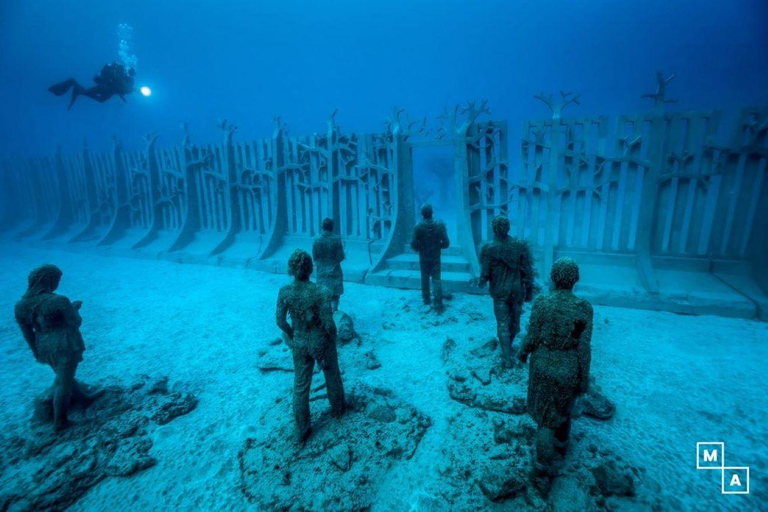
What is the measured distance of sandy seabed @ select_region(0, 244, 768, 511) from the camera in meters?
3.00

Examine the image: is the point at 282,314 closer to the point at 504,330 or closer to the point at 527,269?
the point at 504,330

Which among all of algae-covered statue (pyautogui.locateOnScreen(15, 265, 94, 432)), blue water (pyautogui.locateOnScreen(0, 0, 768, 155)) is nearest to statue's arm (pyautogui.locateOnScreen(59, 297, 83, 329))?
algae-covered statue (pyautogui.locateOnScreen(15, 265, 94, 432))

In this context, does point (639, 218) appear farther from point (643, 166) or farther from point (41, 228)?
Result: point (41, 228)

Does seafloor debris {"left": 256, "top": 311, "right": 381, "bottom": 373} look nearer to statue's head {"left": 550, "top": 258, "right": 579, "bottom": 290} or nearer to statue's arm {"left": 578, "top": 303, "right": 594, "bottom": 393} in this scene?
statue's arm {"left": 578, "top": 303, "right": 594, "bottom": 393}

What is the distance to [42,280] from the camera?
382 centimetres

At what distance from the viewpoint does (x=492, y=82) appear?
122812 millimetres

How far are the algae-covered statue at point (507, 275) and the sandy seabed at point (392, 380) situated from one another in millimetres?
1025

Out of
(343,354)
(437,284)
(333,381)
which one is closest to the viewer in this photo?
(333,381)

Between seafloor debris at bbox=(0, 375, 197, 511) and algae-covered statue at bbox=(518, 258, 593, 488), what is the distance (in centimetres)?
386

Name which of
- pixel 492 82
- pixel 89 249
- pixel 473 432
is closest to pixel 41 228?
pixel 89 249

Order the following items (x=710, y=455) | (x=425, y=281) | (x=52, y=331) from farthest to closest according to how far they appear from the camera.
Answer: (x=425, y=281) → (x=52, y=331) → (x=710, y=455)

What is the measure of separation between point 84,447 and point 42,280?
197 cm

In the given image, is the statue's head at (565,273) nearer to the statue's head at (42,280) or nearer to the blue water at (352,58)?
the statue's head at (42,280)

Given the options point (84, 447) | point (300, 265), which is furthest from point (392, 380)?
point (84, 447)
